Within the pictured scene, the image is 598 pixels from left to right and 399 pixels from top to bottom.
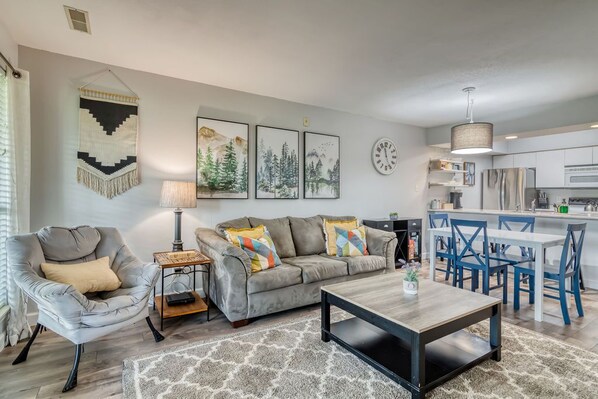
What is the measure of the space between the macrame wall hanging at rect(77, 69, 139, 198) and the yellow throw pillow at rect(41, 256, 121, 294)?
2.94 ft

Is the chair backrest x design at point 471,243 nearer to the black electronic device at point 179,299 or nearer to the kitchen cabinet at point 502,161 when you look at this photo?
the black electronic device at point 179,299

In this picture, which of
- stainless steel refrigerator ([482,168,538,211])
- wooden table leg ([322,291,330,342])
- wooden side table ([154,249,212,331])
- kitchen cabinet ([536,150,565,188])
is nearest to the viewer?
wooden table leg ([322,291,330,342])

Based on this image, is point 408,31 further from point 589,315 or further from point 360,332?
point 589,315

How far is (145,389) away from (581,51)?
420 cm

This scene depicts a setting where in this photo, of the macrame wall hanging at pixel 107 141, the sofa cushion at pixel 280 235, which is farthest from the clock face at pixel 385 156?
the macrame wall hanging at pixel 107 141

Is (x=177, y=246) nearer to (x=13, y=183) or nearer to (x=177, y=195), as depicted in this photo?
(x=177, y=195)

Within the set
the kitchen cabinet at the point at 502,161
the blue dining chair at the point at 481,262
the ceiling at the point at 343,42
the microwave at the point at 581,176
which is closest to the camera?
the ceiling at the point at 343,42

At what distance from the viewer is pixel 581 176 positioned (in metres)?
5.95

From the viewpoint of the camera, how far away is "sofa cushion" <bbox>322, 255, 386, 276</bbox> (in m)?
3.45

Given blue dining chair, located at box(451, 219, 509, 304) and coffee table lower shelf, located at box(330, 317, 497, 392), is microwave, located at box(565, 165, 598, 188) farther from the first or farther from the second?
coffee table lower shelf, located at box(330, 317, 497, 392)

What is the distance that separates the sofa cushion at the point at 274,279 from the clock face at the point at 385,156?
2745 millimetres

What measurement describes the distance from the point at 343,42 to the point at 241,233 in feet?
6.55

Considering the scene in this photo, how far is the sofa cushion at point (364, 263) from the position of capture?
3.45m

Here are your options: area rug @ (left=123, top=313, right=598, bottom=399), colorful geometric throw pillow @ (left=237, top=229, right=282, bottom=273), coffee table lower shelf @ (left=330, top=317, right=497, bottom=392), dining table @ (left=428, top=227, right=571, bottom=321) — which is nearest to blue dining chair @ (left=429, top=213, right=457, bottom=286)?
dining table @ (left=428, top=227, right=571, bottom=321)
